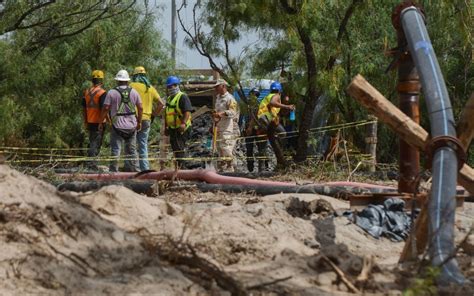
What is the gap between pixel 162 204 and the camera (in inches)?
235

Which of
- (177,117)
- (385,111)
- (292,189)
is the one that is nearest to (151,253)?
(385,111)

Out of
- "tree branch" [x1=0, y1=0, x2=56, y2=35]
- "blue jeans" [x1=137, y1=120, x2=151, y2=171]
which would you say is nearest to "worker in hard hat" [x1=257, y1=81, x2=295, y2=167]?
"blue jeans" [x1=137, y1=120, x2=151, y2=171]

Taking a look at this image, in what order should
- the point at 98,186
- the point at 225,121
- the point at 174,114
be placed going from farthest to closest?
the point at 225,121 < the point at 174,114 < the point at 98,186

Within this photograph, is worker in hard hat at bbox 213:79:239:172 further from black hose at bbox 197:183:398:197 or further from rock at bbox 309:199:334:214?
rock at bbox 309:199:334:214

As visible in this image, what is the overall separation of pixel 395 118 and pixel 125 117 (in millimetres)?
7537

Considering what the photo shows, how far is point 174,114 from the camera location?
14.0 meters

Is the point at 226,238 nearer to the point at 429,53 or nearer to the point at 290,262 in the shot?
the point at 290,262

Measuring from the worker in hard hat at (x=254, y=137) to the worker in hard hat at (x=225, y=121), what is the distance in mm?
274

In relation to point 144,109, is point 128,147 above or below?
below

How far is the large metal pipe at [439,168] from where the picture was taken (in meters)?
4.59

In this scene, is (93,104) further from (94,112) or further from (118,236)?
(118,236)

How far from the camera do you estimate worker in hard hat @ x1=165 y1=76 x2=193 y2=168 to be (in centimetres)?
1384

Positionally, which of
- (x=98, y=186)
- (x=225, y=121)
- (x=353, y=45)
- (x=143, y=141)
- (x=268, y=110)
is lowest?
(x=98, y=186)

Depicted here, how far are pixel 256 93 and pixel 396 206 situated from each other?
29.1 feet
